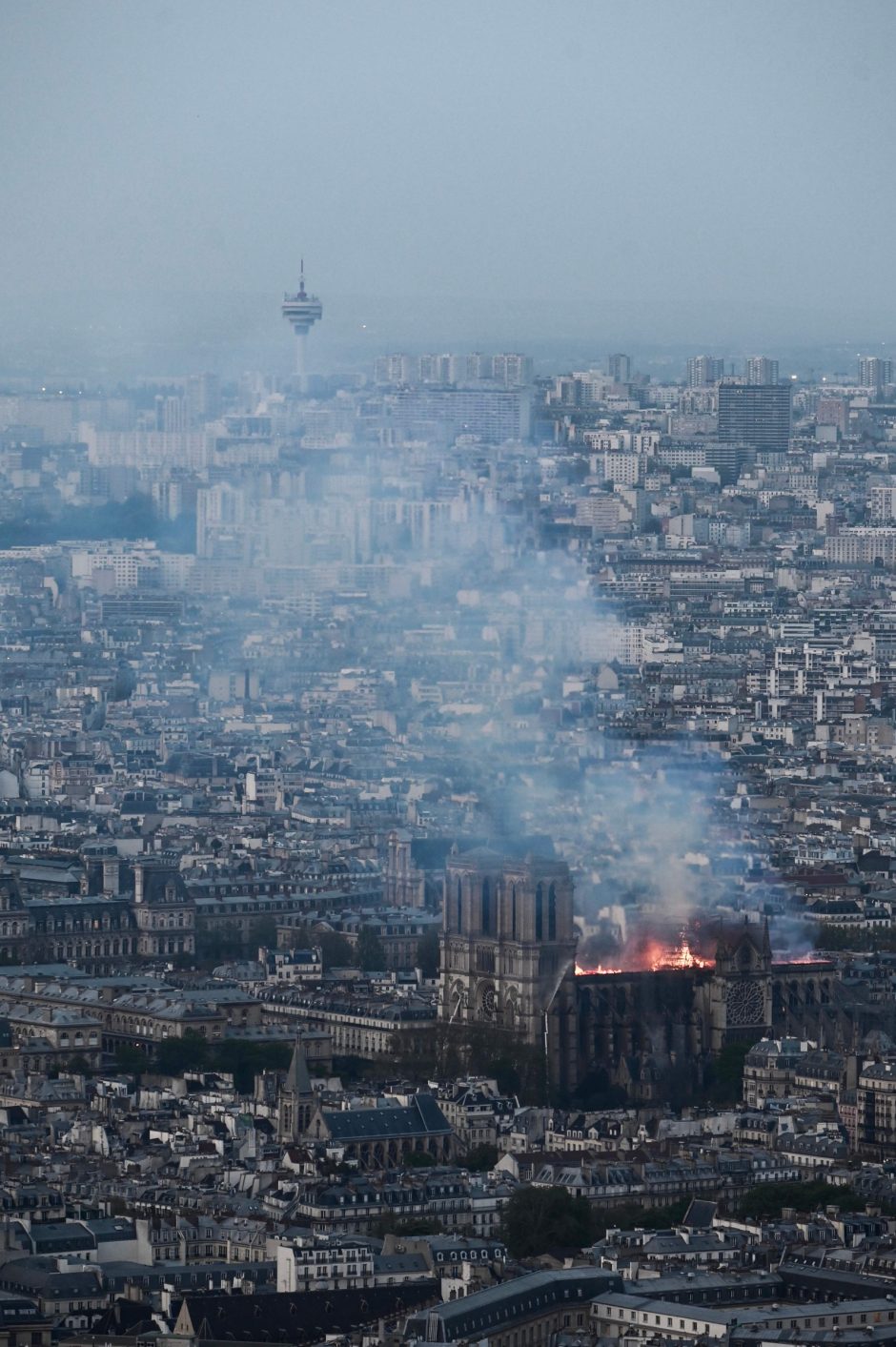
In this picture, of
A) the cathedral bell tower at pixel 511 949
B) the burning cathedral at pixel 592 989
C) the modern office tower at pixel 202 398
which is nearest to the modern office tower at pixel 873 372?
the modern office tower at pixel 202 398

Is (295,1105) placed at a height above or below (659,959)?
above

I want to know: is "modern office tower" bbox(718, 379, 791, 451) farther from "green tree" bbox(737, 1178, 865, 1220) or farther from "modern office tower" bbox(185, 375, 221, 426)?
"green tree" bbox(737, 1178, 865, 1220)

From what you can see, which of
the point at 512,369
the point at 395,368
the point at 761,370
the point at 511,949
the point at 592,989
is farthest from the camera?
the point at 761,370

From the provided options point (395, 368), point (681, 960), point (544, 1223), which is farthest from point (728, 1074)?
point (395, 368)

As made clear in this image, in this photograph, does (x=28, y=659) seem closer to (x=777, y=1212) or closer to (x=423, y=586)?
(x=423, y=586)

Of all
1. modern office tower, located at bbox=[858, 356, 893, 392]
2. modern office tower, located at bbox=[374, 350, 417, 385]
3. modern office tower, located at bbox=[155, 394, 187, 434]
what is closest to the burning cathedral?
modern office tower, located at bbox=[374, 350, 417, 385]

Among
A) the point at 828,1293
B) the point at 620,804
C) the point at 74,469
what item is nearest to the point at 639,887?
the point at 620,804

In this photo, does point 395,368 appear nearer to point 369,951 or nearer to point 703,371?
point 703,371
